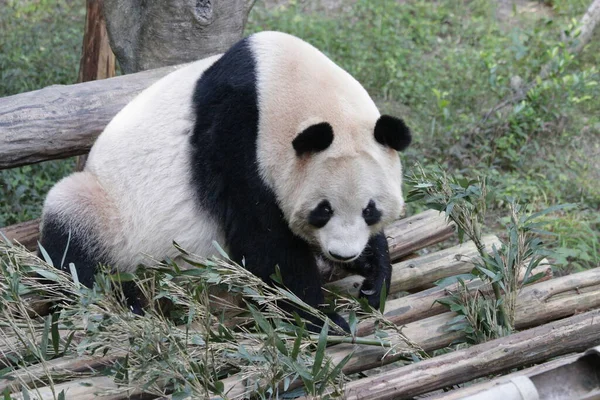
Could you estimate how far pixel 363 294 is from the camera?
11.3 feet

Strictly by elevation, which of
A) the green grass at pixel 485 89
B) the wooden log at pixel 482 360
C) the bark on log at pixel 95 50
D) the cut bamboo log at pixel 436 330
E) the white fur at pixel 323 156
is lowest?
the green grass at pixel 485 89

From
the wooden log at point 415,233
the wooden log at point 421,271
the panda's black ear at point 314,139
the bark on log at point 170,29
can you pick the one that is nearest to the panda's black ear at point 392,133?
the panda's black ear at point 314,139

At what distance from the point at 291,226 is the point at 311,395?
2.44 feet

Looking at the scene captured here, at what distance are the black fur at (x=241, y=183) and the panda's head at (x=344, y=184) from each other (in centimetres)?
14

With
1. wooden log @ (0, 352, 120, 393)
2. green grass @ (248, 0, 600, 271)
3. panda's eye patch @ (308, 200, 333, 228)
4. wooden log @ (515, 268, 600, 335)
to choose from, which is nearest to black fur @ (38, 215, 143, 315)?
wooden log @ (0, 352, 120, 393)

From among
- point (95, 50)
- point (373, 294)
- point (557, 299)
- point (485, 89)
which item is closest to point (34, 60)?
point (95, 50)

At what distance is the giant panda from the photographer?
2918 millimetres

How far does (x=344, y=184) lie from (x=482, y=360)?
809 mm

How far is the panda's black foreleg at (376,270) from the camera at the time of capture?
338 cm

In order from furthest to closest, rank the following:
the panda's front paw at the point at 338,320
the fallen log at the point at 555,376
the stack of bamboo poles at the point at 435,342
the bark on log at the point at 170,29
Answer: the bark on log at the point at 170,29
the panda's front paw at the point at 338,320
the stack of bamboo poles at the point at 435,342
the fallen log at the point at 555,376

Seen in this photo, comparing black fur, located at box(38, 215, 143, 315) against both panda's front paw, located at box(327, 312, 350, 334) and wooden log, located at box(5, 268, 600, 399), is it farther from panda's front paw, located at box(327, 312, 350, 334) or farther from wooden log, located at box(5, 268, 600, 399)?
panda's front paw, located at box(327, 312, 350, 334)

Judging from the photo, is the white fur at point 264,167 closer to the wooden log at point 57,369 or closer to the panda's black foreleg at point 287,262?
the panda's black foreleg at point 287,262

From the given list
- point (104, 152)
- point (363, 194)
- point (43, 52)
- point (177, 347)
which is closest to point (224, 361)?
point (177, 347)

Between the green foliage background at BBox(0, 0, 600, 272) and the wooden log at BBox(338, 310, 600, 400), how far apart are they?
1.67m
